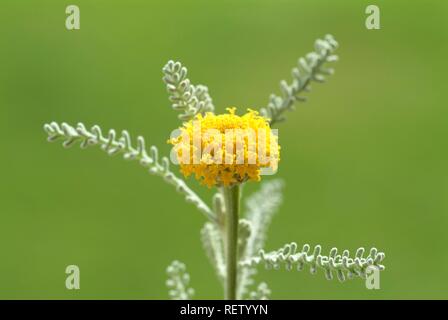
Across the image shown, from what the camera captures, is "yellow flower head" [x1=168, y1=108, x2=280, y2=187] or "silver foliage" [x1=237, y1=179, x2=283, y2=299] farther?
"silver foliage" [x1=237, y1=179, x2=283, y2=299]

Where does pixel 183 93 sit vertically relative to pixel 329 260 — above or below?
above

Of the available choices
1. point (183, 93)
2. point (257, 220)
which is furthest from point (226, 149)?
point (257, 220)

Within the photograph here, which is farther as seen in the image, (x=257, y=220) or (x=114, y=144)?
(x=257, y=220)

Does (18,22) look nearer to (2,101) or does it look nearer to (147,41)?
(2,101)

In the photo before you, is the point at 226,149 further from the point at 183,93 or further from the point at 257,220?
the point at 257,220

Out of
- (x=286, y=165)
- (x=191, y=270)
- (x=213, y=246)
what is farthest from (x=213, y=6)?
(x=213, y=246)
